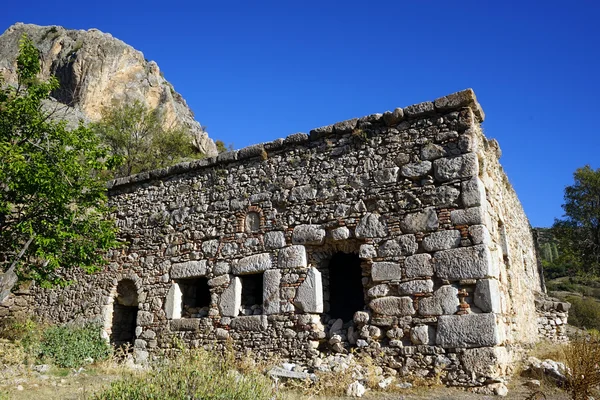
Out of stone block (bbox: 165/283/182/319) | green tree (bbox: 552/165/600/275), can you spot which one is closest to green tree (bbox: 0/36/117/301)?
stone block (bbox: 165/283/182/319)

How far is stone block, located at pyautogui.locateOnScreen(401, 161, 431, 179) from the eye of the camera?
7.42m

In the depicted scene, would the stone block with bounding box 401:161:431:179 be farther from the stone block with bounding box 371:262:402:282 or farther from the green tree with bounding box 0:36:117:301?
the green tree with bounding box 0:36:117:301

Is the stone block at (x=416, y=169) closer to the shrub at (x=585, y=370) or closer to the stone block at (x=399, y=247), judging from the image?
the stone block at (x=399, y=247)

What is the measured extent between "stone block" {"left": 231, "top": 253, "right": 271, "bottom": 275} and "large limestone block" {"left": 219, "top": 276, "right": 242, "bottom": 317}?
19cm

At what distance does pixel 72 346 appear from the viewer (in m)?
9.42

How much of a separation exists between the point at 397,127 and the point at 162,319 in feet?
19.6

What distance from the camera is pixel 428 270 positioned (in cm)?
702

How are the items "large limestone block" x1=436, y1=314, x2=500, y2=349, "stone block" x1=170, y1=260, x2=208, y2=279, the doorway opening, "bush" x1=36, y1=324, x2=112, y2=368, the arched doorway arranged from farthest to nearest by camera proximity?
the arched doorway < the doorway opening < "stone block" x1=170, y1=260, x2=208, y2=279 < "bush" x1=36, y1=324, x2=112, y2=368 < "large limestone block" x1=436, y1=314, x2=500, y2=349

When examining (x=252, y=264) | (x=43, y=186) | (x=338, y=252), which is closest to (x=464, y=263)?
(x=338, y=252)

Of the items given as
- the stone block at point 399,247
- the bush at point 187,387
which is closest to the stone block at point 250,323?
the stone block at point 399,247

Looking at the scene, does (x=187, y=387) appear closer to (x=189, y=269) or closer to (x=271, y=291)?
(x=271, y=291)

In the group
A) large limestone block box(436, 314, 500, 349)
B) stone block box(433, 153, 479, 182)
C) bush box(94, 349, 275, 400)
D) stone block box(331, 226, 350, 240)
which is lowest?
bush box(94, 349, 275, 400)

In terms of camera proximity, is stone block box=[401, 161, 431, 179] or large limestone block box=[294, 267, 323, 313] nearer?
stone block box=[401, 161, 431, 179]

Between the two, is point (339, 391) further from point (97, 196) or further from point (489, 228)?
point (97, 196)
